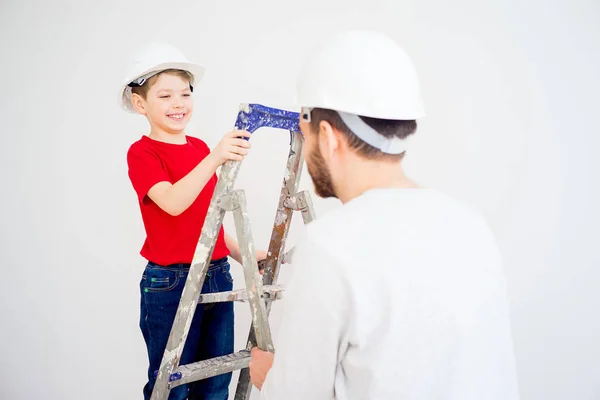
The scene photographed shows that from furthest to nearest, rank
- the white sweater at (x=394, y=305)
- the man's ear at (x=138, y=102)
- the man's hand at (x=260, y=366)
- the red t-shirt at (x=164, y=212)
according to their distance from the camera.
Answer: the man's ear at (x=138, y=102) < the red t-shirt at (x=164, y=212) < the man's hand at (x=260, y=366) < the white sweater at (x=394, y=305)

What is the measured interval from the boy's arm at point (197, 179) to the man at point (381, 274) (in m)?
0.36

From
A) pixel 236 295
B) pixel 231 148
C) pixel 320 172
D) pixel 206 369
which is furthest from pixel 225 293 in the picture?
pixel 320 172

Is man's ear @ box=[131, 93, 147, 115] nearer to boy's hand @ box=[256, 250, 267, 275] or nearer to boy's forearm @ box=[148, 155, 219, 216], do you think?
boy's forearm @ box=[148, 155, 219, 216]

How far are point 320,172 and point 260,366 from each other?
1.92 ft

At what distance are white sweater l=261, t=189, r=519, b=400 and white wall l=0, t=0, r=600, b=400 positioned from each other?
1.55m

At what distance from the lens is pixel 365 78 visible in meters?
1.15

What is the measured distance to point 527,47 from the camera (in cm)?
259

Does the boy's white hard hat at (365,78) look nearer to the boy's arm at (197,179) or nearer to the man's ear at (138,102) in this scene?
the boy's arm at (197,179)

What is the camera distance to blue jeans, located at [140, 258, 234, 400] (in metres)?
1.83

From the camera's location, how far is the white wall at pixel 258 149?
103 inches

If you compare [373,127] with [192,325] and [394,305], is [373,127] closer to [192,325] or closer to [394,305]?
[394,305]

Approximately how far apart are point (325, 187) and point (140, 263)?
186cm

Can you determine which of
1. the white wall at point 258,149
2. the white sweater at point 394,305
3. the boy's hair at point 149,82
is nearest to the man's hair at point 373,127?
the white sweater at point 394,305

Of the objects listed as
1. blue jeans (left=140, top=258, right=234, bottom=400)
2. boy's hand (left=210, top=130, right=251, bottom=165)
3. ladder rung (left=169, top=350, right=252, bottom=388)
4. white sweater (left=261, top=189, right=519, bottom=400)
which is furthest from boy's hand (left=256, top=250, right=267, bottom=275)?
white sweater (left=261, top=189, right=519, bottom=400)
